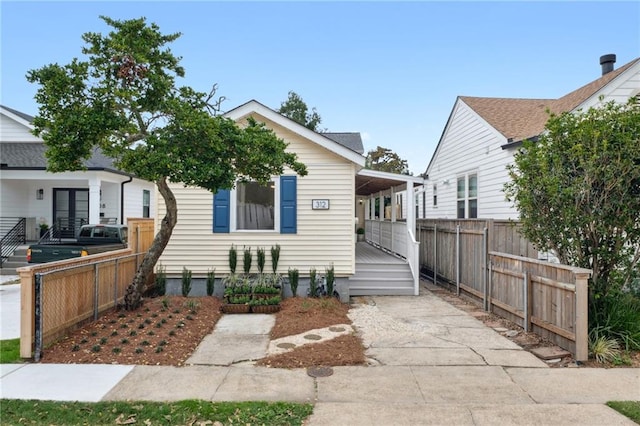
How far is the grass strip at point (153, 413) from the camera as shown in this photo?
3357mm

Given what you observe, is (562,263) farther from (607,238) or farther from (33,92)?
(33,92)

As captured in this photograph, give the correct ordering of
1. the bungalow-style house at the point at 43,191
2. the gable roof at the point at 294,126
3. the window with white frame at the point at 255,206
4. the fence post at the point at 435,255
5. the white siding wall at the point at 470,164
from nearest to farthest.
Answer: the gable roof at the point at 294,126, the window with white frame at the point at 255,206, the white siding wall at the point at 470,164, the fence post at the point at 435,255, the bungalow-style house at the point at 43,191

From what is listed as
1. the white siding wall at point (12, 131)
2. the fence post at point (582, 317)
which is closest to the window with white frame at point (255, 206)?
the fence post at point (582, 317)

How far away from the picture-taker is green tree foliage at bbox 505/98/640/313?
5.25 meters

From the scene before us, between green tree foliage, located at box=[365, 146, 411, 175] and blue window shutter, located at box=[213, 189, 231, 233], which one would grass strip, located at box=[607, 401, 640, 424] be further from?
green tree foliage, located at box=[365, 146, 411, 175]

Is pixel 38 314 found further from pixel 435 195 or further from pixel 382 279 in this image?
pixel 435 195

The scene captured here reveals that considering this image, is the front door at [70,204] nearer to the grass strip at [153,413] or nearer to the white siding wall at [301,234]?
the white siding wall at [301,234]

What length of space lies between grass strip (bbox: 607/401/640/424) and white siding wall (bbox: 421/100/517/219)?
19.8 ft

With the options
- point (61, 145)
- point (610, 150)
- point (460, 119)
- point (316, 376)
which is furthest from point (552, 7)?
point (61, 145)

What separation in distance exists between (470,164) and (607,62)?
15.8 feet

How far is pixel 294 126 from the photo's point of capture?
8.82 meters

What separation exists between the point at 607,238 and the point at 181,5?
393 inches

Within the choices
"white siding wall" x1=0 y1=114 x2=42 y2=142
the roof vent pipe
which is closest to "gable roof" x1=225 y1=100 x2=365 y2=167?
the roof vent pipe

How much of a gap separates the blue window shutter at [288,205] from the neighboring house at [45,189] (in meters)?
8.48
